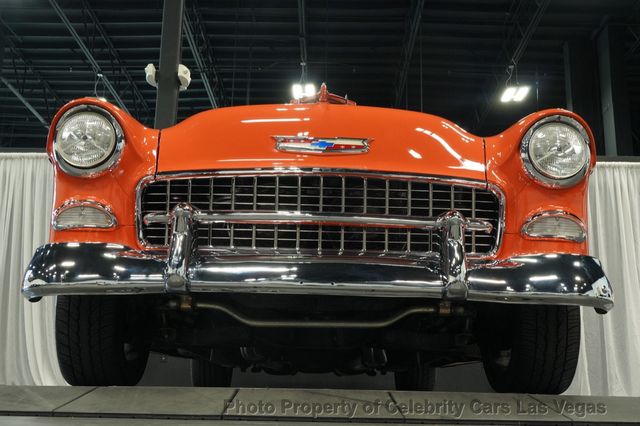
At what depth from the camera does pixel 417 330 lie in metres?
2.14

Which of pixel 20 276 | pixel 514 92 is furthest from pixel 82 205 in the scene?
pixel 514 92

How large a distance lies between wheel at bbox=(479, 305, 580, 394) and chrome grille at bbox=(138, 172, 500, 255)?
11.6 inches

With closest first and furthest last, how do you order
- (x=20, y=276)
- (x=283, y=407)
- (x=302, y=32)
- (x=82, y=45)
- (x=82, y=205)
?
(x=283, y=407) → (x=82, y=205) → (x=20, y=276) → (x=302, y=32) → (x=82, y=45)

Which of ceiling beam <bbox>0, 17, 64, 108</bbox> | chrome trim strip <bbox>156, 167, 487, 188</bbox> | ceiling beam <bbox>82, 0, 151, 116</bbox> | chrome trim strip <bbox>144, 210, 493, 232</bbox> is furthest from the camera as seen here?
ceiling beam <bbox>0, 17, 64, 108</bbox>

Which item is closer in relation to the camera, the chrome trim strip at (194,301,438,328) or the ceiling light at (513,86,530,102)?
the chrome trim strip at (194,301,438,328)

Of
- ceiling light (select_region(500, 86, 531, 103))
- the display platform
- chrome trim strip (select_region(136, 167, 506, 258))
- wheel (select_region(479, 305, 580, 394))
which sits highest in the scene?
ceiling light (select_region(500, 86, 531, 103))

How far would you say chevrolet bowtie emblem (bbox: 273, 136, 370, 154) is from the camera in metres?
1.95

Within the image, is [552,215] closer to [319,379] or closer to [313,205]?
[313,205]

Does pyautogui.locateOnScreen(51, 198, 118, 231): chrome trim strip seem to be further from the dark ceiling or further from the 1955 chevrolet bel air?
the dark ceiling

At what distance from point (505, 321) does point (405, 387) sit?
4.13ft

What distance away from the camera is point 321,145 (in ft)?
6.40

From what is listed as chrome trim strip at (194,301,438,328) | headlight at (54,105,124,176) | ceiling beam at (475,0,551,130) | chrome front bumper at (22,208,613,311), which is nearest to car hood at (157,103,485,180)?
headlight at (54,105,124,176)

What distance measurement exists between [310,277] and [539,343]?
93 cm

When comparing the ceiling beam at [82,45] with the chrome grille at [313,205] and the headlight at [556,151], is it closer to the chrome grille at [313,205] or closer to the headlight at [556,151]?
the chrome grille at [313,205]
